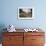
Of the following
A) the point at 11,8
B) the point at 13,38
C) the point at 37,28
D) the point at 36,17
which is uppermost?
the point at 11,8

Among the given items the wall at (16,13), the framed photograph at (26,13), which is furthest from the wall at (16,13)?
the framed photograph at (26,13)

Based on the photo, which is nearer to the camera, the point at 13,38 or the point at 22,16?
the point at 13,38

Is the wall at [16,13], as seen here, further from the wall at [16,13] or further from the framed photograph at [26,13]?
the framed photograph at [26,13]

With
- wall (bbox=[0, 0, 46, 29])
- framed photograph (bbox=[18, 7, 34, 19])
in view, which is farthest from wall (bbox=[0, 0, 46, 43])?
framed photograph (bbox=[18, 7, 34, 19])

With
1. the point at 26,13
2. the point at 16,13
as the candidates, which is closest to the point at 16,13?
the point at 16,13

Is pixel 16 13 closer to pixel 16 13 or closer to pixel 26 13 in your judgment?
pixel 16 13

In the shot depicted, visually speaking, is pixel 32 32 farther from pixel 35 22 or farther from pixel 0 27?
pixel 0 27

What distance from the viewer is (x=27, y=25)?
13.9 feet

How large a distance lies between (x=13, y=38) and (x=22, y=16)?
0.86 meters

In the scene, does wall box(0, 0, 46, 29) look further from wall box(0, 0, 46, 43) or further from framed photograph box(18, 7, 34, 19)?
framed photograph box(18, 7, 34, 19)

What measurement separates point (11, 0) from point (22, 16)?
2.08 ft

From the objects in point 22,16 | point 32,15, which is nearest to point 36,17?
point 32,15

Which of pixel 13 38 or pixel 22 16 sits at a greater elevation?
pixel 22 16

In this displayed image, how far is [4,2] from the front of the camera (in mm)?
4148
